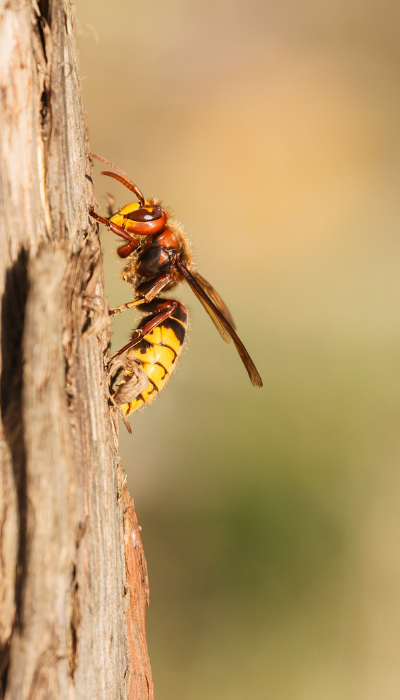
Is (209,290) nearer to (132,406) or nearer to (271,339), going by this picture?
(132,406)

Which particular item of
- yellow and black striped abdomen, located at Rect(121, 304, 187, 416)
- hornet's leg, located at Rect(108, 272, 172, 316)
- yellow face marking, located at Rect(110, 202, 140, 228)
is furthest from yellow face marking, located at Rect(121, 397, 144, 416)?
yellow face marking, located at Rect(110, 202, 140, 228)

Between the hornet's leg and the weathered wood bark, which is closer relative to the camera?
the weathered wood bark

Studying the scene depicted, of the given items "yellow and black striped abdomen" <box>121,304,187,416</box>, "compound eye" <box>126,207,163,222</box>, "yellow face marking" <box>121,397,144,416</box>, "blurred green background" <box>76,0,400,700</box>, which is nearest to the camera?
"yellow face marking" <box>121,397,144,416</box>

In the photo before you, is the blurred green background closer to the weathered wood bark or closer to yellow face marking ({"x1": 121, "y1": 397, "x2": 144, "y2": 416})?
yellow face marking ({"x1": 121, "y1": 397, "x2": 144, "y2": 416})

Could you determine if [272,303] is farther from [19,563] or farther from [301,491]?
[19,563]

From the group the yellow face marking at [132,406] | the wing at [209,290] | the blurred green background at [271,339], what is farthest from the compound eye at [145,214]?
the yellow face marking at [132,406]

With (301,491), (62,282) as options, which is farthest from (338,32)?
(62,282)
